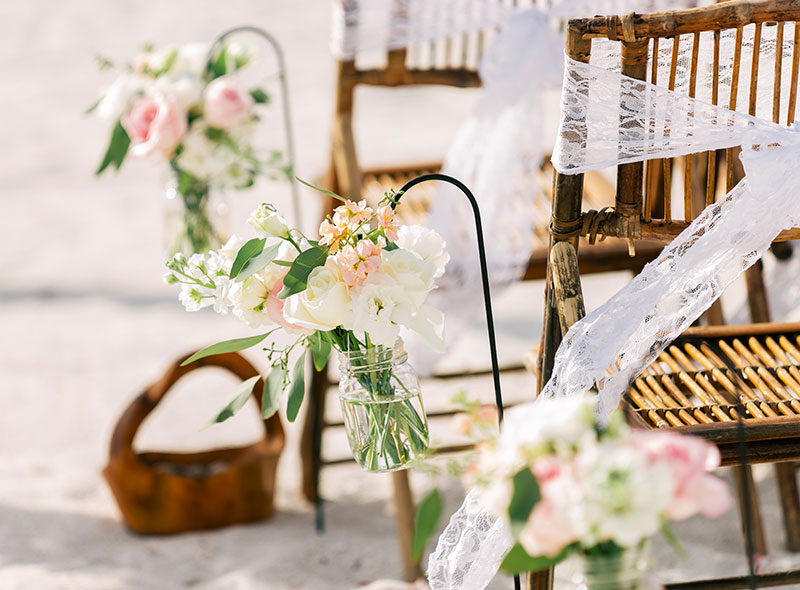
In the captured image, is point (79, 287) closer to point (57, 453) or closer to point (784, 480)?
point (57, 453)

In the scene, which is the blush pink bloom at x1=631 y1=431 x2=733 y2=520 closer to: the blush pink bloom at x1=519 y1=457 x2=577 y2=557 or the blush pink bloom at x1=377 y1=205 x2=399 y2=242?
the blush pink bloom at x1=519 y1=457 x2=577 y2=557

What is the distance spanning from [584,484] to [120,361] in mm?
2546

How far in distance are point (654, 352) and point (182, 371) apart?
1.15 m

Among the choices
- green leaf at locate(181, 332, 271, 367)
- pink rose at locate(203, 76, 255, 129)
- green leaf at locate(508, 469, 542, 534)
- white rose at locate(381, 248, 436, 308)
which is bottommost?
green leaf at locate(508, 469, 542, 534)

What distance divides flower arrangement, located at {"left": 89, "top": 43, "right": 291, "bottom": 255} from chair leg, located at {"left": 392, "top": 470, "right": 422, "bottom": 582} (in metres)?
0.59

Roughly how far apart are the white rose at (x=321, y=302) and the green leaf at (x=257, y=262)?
43 mm

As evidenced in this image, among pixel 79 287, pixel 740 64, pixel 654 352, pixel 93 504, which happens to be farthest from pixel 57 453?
pixel 740 64

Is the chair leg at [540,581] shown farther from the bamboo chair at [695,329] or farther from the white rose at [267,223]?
the white rose at [267,223]

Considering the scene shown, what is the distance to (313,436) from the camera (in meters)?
2.16

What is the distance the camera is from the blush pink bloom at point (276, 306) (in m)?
1.05

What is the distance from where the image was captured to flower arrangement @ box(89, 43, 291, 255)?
1921 millimetres

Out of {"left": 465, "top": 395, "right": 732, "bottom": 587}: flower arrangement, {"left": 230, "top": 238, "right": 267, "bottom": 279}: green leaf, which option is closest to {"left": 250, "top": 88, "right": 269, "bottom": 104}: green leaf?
{"left": 230, "top": 238, "right": 267, "bottom": 279}: green leaf

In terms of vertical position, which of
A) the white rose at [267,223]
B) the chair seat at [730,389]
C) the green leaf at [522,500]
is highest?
the white rose at [267,223]

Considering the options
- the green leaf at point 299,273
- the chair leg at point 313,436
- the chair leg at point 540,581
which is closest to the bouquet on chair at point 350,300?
the green leaf at point 299,273
